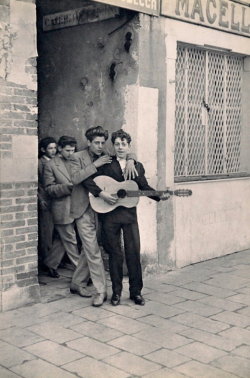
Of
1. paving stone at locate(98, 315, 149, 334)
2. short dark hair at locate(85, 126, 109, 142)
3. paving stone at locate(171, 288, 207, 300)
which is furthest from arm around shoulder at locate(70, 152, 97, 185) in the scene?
paving stone at locate(171, 288, 207, 300)

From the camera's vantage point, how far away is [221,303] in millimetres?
6223

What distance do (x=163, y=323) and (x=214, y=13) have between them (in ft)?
15.9

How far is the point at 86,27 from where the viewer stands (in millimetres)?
7648

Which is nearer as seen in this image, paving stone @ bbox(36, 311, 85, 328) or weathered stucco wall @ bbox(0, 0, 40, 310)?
paving stone @ bbox(36, 311, 85, 328)

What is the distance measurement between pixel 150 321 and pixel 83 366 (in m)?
1.31

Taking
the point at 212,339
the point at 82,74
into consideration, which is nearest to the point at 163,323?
the point at 212,339

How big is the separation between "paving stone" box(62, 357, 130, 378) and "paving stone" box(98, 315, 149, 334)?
32.1 inches

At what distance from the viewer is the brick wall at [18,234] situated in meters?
5.79

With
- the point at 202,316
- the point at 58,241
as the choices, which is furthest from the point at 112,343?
the point at 58,241

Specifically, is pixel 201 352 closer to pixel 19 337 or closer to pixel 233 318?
pixel 233 318

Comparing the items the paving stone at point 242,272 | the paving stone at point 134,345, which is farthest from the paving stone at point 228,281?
the paving stone at point 134,345

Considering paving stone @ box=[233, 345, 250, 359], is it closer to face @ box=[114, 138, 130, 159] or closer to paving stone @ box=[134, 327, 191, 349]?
paving stone @ box=[134, 327, 191, 349]

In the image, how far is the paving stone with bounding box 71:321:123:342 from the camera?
507 centimetres

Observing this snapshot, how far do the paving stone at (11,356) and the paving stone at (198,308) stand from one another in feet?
6.55
